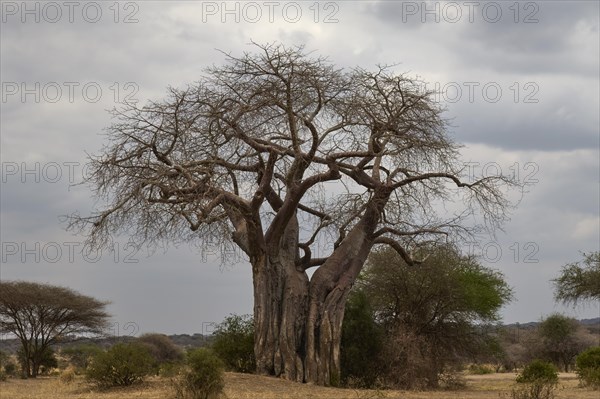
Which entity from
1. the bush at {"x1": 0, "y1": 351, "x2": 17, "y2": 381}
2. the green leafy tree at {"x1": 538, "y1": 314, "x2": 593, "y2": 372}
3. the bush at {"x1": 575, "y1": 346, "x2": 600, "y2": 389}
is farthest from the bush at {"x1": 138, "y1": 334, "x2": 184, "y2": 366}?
the bush at {"x1": 575, "y1": 346, "x2": 600, "y2": 389}

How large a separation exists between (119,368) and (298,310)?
408 centimetres

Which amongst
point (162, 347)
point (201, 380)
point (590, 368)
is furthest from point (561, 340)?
point (201, 380)

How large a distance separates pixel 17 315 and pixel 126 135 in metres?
18.3

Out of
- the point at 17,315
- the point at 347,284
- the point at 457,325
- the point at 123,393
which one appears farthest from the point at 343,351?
the point at 17,315

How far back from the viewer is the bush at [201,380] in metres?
15.9

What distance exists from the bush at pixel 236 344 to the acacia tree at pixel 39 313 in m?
→ 12.9

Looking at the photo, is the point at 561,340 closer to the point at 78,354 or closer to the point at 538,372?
the point at 78,354

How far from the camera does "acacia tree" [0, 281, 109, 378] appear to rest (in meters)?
34.7

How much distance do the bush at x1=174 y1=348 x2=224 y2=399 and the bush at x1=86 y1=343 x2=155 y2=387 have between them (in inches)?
136

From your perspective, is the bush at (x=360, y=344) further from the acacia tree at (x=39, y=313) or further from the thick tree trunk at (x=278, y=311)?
the acacia tree at (x=39, y=313)

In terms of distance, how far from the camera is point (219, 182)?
19328mm

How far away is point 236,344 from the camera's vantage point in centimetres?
2356

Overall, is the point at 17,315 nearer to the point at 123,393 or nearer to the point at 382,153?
the point at 123,393

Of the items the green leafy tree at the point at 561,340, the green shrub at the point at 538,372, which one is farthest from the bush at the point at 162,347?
the green shrub at the point at 538,372
